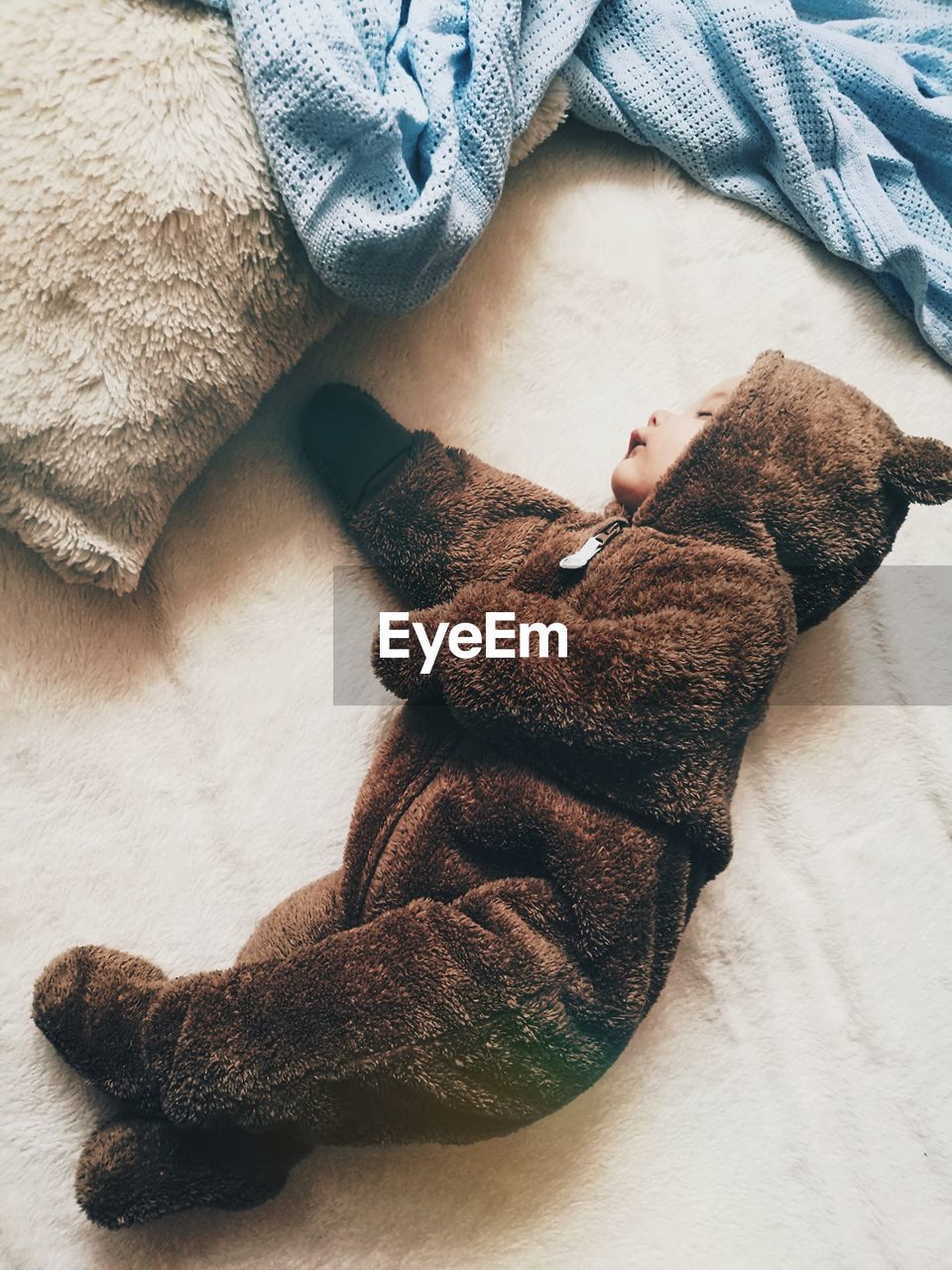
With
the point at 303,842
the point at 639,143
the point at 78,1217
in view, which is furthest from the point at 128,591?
the point at 639,143

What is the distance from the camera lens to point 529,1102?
26.9 inches

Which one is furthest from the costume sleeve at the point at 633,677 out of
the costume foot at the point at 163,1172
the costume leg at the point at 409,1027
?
the costume foot at the point at 163,1172


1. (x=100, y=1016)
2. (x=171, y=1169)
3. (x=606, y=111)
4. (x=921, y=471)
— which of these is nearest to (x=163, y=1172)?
(x=171, y=1169)

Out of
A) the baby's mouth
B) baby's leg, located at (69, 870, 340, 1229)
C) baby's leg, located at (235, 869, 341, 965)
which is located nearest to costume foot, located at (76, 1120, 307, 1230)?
baby's leg, located at (69, 870, 340, 1229)

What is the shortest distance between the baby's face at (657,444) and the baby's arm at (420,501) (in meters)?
0.05

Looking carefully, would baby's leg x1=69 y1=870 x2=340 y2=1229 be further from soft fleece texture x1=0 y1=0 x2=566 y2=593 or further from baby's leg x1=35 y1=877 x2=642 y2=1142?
soft fleece texture x1=0 y1=0 x2=566 y2=593

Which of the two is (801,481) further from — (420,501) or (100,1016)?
(100,1016)

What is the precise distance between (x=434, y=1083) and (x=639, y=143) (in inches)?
32.4

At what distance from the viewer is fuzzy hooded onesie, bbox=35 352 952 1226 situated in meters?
0.67

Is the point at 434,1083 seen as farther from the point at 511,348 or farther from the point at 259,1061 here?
the point at 511,348

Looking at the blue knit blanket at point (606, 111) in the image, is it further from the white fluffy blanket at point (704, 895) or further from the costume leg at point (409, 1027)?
the costume leg at point (409, 1027)

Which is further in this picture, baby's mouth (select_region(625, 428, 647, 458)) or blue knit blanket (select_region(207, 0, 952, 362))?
baby's mouth (select_region(625, 428, 647, 458))

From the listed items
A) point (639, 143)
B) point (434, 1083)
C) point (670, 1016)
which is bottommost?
point (670, 1016)
